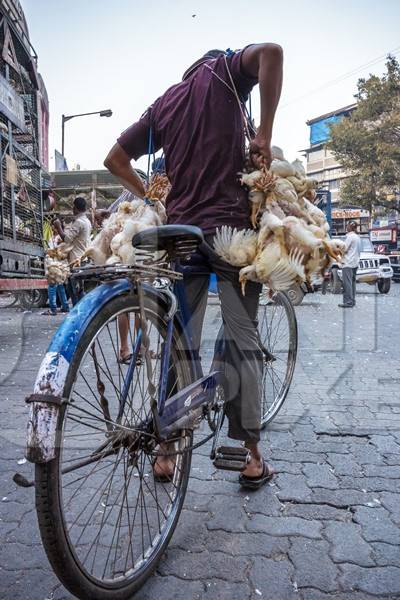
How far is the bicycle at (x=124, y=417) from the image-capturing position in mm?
1408

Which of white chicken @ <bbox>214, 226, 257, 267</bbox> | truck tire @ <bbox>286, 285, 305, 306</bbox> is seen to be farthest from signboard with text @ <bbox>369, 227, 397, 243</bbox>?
white chicken @ <bbox>214, 226, 257, 267</bbox>

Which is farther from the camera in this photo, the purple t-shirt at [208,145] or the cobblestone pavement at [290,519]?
the purple t-shirt at [208,145]

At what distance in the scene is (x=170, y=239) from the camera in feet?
6.30

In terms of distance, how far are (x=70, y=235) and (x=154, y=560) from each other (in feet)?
23.0

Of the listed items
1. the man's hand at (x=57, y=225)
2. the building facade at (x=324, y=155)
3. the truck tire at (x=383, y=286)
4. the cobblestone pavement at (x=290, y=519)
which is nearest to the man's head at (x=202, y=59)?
the cobblestone pavement at (x=290, y=519)

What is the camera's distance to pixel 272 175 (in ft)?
7.51

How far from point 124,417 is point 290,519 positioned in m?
Answer: 0.91

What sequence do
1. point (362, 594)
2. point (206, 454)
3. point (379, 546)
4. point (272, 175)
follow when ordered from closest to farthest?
1. point (362, 594)
2. point (379, 546)
3. point (272, 175)
4. point (206, 454)

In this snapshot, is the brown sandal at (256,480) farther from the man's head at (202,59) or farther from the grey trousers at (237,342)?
the man's head at (202,59)

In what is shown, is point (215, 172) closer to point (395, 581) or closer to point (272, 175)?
point (272, 175)

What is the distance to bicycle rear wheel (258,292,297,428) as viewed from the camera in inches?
133

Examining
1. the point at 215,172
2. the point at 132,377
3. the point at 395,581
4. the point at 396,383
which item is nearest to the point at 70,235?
the point at 396,383

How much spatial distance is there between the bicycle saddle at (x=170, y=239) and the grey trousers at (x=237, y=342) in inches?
13.5

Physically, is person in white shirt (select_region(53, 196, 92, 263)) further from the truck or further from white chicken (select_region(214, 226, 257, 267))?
white chicken (select_region(214, 226, 257, 267))
